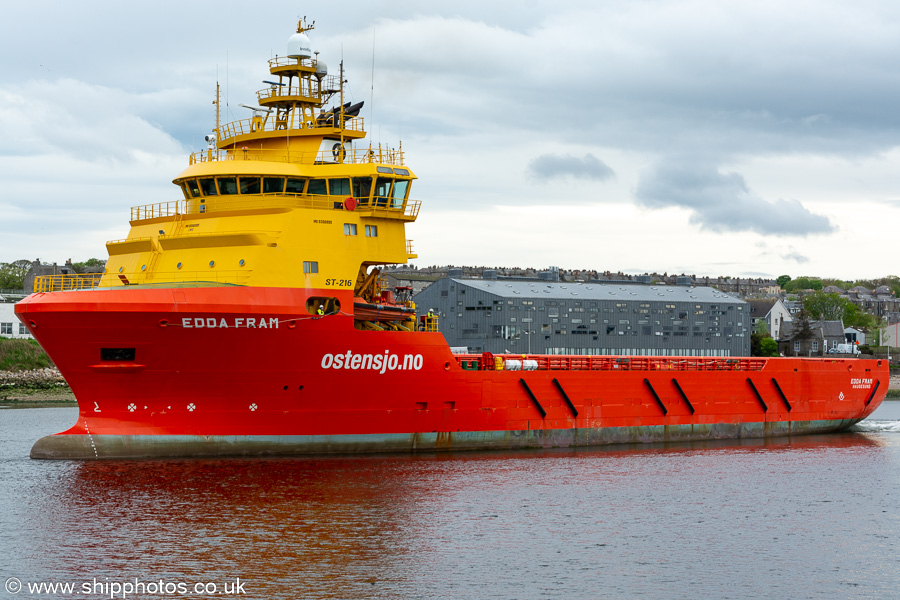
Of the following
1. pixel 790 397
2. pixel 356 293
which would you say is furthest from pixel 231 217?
pixel 790 397

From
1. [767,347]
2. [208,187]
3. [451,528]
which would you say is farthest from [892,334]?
[451,528]

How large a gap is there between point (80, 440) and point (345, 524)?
9241 millimetres

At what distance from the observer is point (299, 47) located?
99.8 feet

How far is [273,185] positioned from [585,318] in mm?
42241

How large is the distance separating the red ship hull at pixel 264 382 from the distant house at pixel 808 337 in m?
65.0

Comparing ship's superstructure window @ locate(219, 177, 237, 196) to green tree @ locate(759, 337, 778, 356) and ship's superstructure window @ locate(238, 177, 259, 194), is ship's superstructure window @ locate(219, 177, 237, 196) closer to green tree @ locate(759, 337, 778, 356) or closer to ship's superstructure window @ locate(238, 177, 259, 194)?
ship's superstructure window @ locate(238, 177, 259, 194)

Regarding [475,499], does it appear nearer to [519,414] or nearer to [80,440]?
[519,414]

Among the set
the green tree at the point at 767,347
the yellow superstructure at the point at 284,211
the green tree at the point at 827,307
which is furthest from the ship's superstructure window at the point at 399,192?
the green tree at the point at 827,307

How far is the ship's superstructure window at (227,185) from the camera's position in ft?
92.7

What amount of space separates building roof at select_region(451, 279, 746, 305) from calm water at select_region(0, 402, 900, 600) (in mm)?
36405

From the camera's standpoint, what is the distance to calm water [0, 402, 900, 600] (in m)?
17.2

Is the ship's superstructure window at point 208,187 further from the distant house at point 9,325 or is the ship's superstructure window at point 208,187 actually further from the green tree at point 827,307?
the green tree at point 827,307

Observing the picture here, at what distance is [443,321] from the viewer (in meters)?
67.8

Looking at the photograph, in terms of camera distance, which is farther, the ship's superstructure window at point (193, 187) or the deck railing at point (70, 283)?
the ship's superstructure window at point (193, 187)
